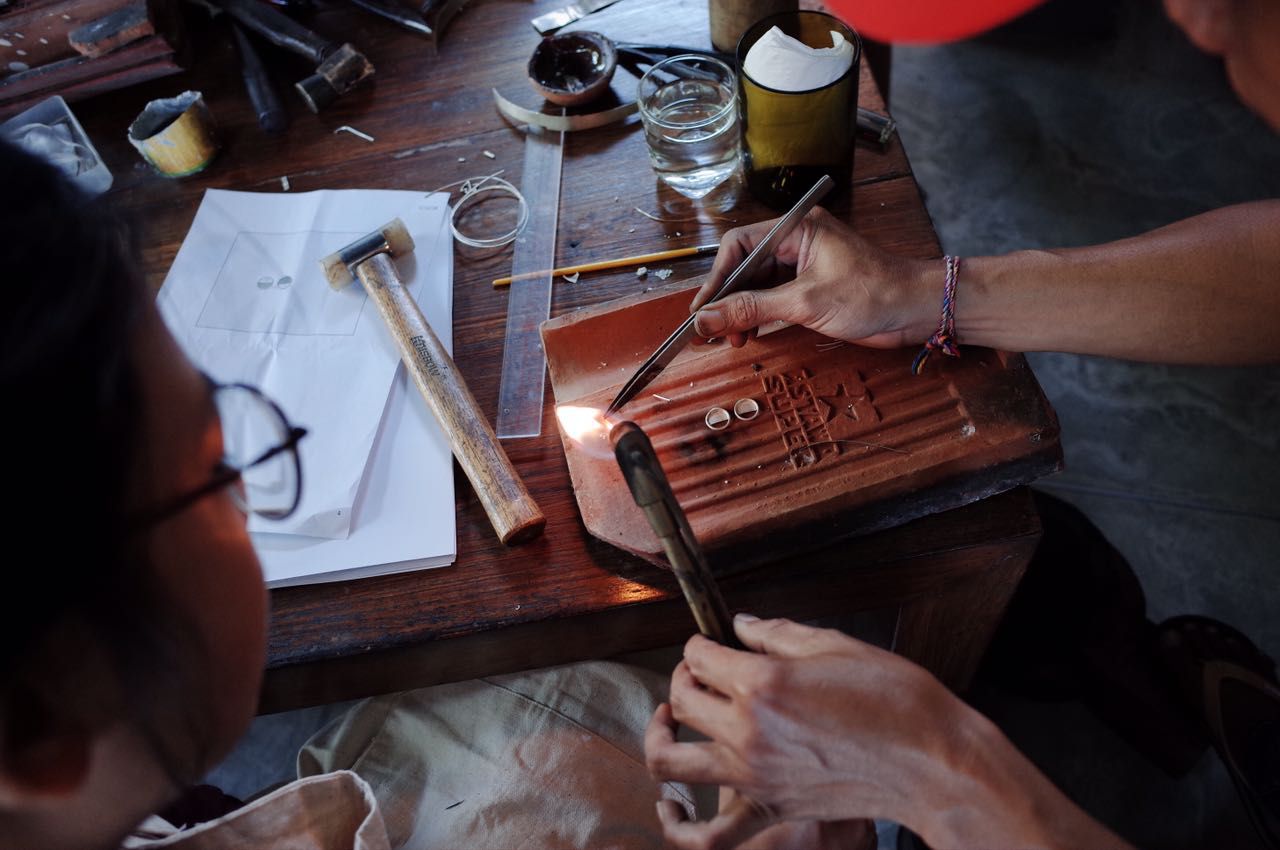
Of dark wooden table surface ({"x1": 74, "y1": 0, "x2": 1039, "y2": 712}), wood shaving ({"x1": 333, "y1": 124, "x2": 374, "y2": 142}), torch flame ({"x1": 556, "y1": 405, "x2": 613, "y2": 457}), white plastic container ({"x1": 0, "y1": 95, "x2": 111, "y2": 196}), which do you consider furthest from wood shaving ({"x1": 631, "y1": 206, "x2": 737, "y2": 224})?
white plastic container ({"x1": 0, "y1": 95, "x2": 111, "y2": 196})

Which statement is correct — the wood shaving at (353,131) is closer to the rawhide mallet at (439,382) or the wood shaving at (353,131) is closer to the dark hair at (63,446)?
the rawhide mallet at (439,382)

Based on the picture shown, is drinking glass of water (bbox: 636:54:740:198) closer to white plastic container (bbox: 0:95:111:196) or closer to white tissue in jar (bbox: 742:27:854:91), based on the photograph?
white tissue in jar (bbox: 742:27:854:91)

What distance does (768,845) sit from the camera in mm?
943

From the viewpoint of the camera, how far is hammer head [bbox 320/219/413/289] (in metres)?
1.36

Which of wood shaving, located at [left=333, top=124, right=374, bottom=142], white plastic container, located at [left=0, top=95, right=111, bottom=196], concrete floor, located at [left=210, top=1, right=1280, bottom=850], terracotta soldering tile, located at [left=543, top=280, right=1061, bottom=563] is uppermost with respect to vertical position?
white plastic container, located at [left=0, top=95, right=111, bottom=196]

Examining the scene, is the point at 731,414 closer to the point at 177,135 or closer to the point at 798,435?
the point at 798,435

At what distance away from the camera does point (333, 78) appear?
5.32 ft

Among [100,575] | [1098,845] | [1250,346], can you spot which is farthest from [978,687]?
[100,575]

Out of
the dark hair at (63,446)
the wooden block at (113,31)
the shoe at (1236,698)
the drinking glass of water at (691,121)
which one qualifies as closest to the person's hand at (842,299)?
the drinking glass of water at (691,121)

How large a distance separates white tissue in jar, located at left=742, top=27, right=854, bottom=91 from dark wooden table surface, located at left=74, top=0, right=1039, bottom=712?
0.68ft

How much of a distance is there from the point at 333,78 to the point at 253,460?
3.43 feet

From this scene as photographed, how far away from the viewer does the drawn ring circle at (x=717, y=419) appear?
1.10 m

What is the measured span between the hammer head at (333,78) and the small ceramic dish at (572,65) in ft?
1.13

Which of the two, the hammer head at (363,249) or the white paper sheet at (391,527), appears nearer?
the white paper sheet at (391,527)
